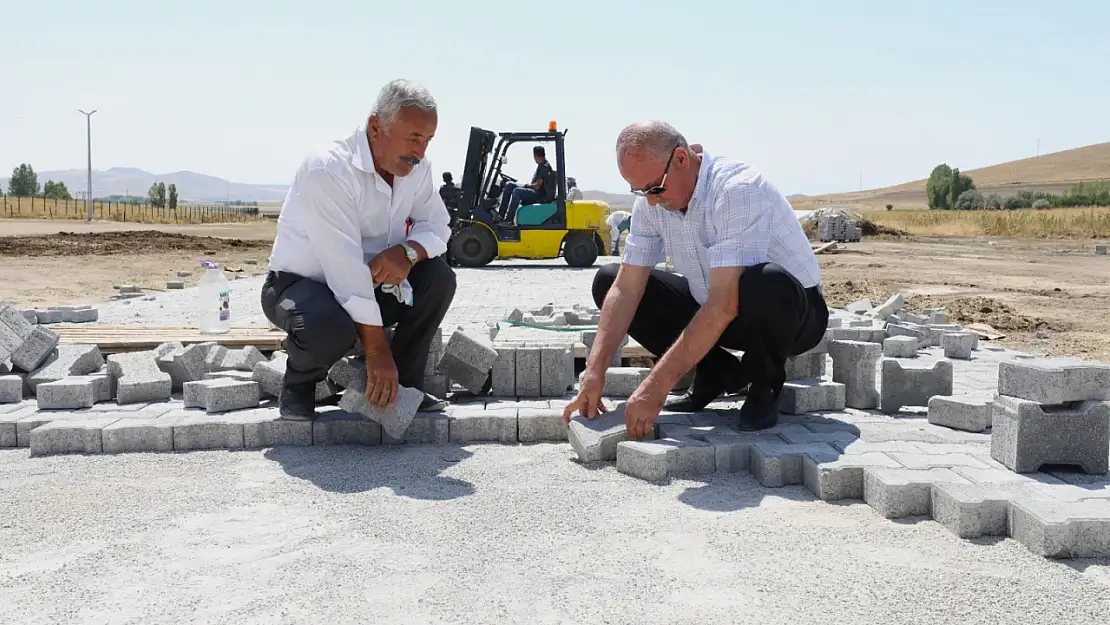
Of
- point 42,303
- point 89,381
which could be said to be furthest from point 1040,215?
point 89,381

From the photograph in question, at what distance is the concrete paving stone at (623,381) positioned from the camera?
4.39 metres

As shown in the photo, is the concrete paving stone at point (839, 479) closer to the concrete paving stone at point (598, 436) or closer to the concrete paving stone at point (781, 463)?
the concrete paving stone at point (781, 463)

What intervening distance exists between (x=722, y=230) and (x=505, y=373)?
1.50 m

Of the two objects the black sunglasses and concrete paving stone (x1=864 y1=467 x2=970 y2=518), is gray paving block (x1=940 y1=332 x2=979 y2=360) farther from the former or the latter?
the black sunglasses

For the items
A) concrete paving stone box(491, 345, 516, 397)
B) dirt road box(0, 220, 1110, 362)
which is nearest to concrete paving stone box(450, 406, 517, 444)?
concrete paving stone box(491, 345, 516, 397)

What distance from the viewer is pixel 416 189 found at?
3.88 metres

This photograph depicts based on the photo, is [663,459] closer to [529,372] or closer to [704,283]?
[704,283]

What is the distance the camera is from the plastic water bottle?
19.8 ft

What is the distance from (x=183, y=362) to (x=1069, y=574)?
13.0 ft

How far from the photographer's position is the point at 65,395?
4.12 meters

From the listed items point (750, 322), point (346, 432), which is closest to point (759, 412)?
point (750, 322)

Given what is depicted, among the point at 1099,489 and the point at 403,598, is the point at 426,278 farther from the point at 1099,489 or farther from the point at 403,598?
the point at 1099,489

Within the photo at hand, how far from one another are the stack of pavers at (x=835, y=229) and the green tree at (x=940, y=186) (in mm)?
54794

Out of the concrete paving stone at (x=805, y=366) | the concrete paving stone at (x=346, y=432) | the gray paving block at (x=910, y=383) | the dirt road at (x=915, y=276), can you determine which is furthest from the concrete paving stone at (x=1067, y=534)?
the dirt road at (x=915, y=276)
